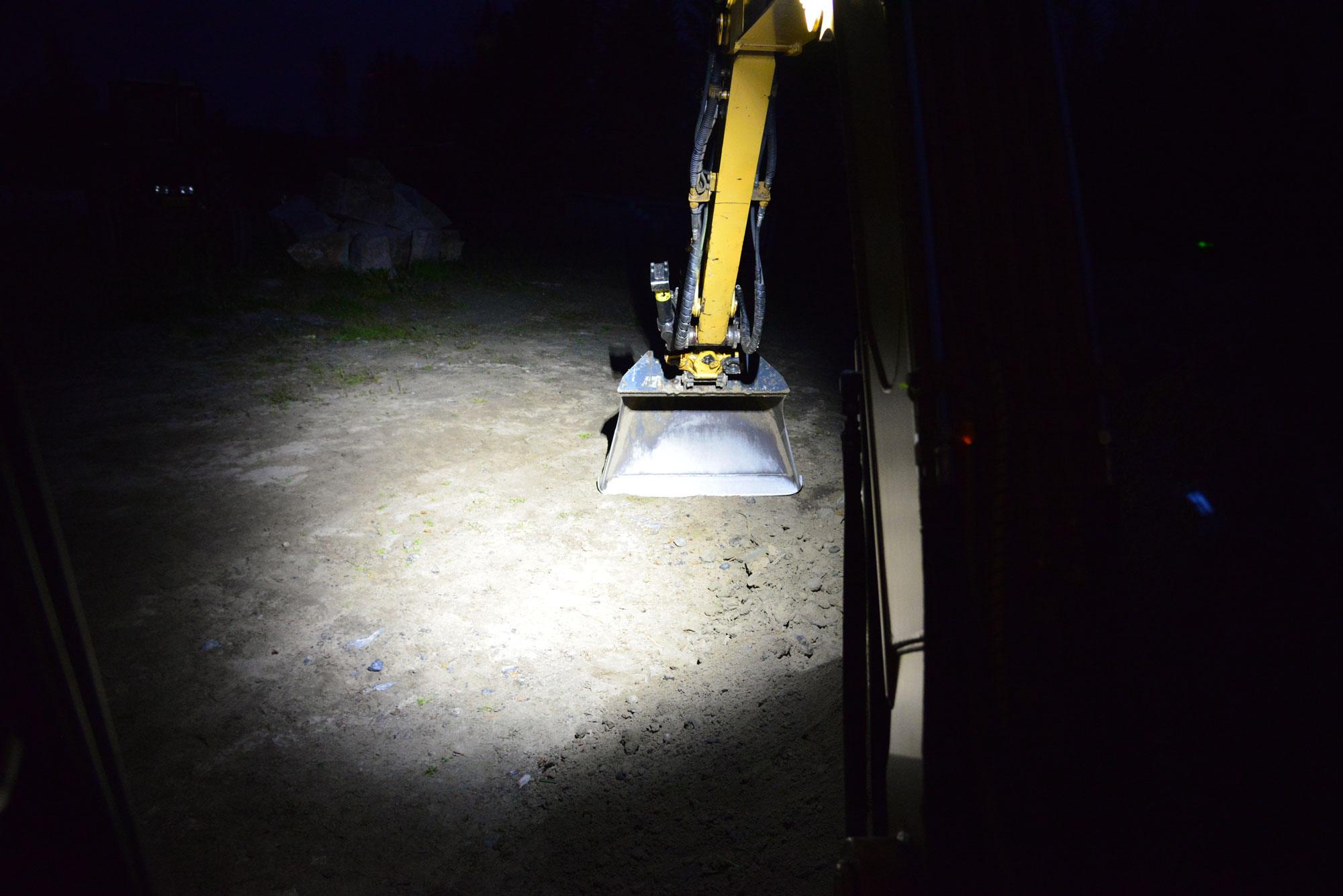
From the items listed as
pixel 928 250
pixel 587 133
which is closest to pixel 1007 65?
pixel 928 250

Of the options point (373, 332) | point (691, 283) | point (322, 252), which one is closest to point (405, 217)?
point (322, 252)

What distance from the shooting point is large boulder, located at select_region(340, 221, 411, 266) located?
12.9 meters

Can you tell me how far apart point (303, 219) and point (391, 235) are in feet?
4.86

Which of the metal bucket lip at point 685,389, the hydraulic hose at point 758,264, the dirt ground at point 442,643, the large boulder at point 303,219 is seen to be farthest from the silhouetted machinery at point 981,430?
the large boulder at point 303,219

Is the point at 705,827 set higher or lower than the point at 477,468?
lower

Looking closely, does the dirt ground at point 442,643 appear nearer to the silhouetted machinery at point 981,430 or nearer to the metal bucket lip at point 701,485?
the metal bucket lip at point 701,485

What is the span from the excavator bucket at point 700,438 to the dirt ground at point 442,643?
0.74 ft

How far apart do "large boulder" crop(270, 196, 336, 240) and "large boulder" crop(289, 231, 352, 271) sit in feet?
0.35

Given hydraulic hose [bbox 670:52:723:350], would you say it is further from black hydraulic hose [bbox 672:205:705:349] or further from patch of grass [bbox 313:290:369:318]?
patch of grass [bbox 313:290:369:318]

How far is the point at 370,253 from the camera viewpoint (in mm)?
12531

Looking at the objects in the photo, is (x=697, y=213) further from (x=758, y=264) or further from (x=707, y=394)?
(x=707, y=394)

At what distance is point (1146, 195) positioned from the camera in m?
11.7

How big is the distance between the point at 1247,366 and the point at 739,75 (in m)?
3.12

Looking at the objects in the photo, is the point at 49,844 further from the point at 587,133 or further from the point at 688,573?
the point at 587,133
